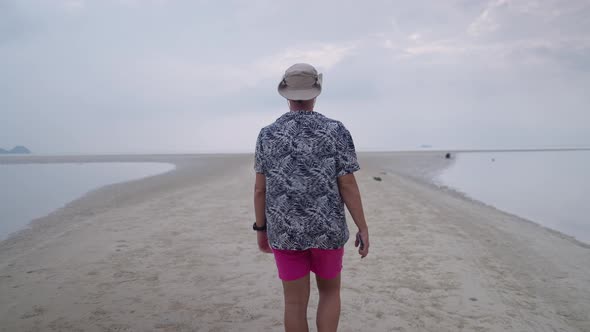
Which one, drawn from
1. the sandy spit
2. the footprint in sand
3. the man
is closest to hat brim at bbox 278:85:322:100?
the man

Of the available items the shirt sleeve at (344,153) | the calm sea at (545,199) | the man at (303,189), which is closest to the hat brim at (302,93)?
the man at (303,189)

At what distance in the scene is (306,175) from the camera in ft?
7.84

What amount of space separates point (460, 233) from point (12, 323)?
287 inches

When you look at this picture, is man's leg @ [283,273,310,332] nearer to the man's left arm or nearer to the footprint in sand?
the man's left arm

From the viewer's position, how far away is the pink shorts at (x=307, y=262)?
249 centimetres

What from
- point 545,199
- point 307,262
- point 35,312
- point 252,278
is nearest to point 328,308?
point 307,262

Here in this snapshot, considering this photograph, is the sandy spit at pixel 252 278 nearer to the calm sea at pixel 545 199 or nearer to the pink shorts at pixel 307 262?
the pink shorts at pixel 307 262

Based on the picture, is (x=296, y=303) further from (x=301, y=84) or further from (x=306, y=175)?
(x=301, y=84)

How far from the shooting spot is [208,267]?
223 inches

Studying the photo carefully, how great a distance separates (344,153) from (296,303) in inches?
41.1

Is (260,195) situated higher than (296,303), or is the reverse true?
(260,195)

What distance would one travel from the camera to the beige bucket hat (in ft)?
8.24

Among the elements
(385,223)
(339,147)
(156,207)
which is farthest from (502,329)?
(156,207)

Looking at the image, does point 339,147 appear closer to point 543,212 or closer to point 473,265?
point 473,265
